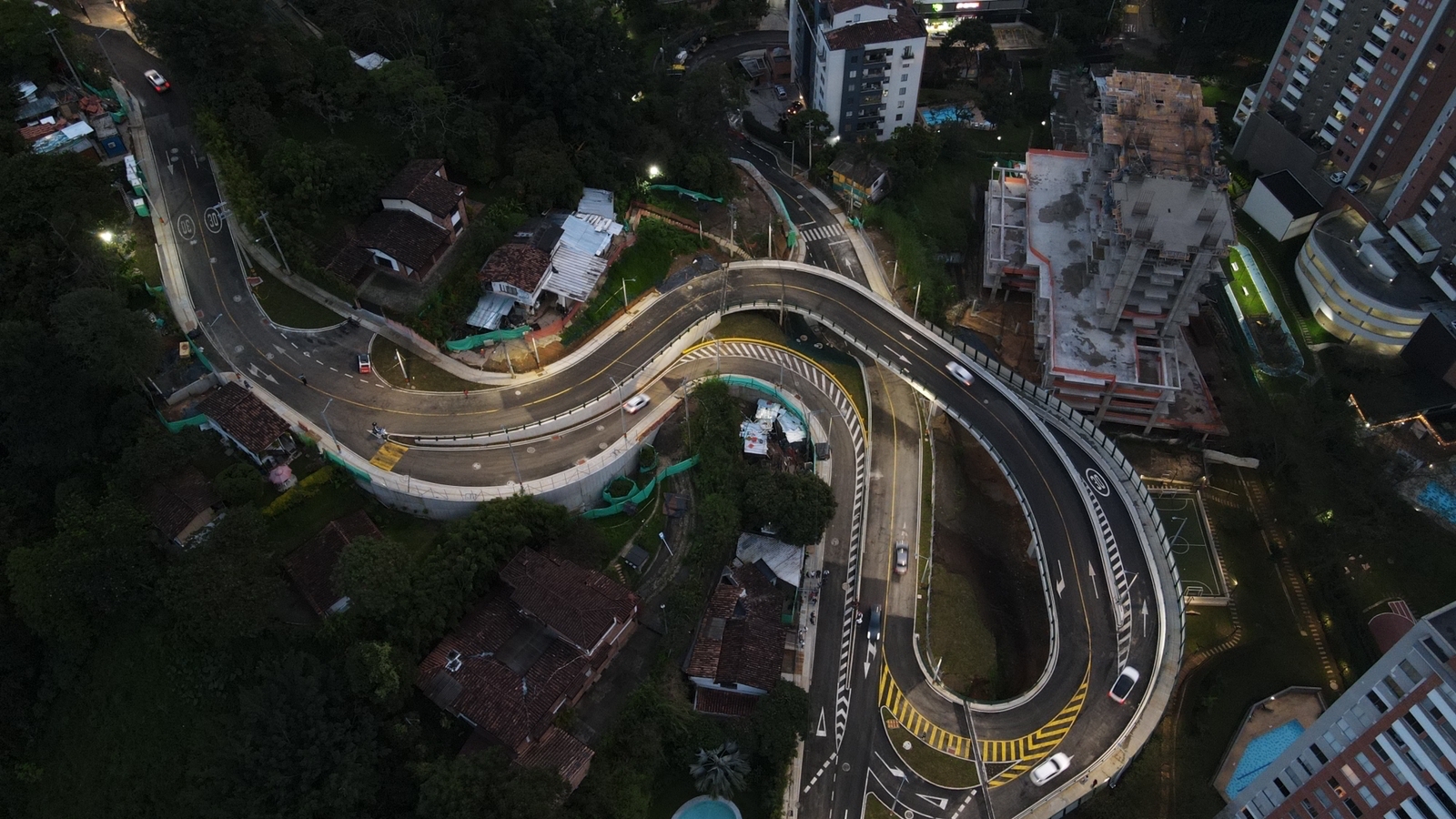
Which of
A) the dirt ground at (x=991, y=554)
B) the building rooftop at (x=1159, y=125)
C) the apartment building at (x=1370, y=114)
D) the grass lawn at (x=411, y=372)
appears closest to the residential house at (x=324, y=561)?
the grass lawn at (x=411, y=372)

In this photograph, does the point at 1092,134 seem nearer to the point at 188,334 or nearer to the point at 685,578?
the point at 685,578

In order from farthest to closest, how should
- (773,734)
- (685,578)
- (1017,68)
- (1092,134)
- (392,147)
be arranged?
(1017,68) < (1092,134) < (392,147) < (685,578) < (773,734)

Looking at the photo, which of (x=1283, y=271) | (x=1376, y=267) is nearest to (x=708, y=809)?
(x=1376, y=267)

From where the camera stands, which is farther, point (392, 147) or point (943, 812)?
point (392, 147)

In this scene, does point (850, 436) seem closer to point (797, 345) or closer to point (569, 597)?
point (797, 345)

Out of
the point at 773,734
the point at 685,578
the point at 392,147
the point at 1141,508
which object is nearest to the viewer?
the point at 773,734

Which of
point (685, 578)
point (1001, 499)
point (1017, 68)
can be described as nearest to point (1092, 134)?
point (1017, 68)
